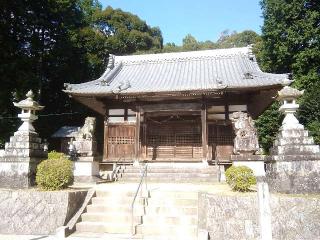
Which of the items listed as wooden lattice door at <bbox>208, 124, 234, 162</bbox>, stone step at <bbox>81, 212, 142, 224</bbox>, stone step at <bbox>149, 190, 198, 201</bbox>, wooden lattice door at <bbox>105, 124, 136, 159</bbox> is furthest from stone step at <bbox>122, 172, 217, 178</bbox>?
stone step at <bbox>81, 212, 142, 224</bbox>

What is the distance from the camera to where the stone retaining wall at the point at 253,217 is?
7.63 meters

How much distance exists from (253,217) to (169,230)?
2197 millimetres

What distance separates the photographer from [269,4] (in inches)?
1125

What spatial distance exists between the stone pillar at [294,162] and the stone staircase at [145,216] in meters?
2.49

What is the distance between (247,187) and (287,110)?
2563 millimetres

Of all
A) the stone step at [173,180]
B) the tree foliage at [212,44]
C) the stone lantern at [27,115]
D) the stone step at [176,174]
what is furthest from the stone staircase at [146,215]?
the tree foliage at [212,44]

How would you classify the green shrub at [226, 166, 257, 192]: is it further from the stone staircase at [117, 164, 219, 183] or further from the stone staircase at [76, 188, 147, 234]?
the stone staircase at [117, 164, 219, 183]

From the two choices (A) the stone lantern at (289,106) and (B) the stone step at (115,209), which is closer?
(A) the stone lantern at (289,106)

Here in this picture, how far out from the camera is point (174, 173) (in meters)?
15.5

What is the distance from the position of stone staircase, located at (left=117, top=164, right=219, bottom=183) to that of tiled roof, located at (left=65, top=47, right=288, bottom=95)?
3.82 m

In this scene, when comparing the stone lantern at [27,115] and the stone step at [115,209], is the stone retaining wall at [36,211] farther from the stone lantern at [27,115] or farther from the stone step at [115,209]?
the stone lantern at [27,115]

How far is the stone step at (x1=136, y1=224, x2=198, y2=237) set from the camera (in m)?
8.39

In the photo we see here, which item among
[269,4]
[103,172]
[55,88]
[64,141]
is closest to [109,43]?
[55,88]

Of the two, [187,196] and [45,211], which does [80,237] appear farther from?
[187,196]
